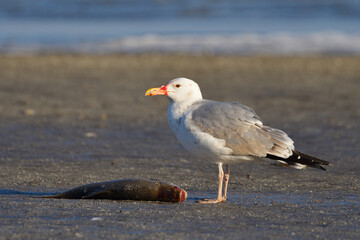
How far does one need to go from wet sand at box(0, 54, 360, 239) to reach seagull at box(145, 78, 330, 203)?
1.26ft

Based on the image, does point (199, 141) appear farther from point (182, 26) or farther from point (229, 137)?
point (182, 26)

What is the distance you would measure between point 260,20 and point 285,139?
70.8ft

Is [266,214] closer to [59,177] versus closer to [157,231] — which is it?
[157,231]

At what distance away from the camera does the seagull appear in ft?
17.7

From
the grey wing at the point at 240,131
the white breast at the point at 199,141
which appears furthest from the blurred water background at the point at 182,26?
the white breast at the point at 199,141

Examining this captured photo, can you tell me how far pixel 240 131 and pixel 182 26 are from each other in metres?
19.3

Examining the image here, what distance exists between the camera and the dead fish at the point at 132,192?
5422mm

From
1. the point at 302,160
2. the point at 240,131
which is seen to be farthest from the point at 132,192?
the point at 302,160

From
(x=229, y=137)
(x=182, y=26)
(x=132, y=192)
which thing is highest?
(x=182, y=26)

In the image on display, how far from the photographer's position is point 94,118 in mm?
10094

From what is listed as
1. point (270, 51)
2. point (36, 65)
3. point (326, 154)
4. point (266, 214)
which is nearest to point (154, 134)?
point (326, 154)

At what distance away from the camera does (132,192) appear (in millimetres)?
5430

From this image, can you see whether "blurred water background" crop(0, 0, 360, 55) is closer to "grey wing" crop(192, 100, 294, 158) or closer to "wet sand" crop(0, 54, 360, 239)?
"wet sand" crop(0, 54, 360, 239)

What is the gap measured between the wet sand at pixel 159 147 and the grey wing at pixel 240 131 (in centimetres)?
45
